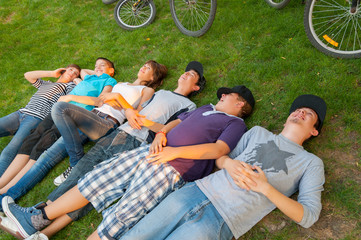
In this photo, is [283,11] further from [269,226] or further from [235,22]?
[269,226]

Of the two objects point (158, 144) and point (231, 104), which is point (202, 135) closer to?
point (158, 144)

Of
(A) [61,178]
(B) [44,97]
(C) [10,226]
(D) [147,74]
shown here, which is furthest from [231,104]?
(B) [44,97]

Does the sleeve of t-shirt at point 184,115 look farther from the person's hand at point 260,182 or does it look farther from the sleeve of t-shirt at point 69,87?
the sleeve of t-shirt at point 69,87

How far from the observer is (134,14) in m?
6.14

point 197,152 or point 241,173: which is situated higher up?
point 197,152

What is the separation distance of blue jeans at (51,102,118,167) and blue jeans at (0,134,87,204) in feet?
1.19

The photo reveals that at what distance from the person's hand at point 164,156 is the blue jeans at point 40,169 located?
5.95ft

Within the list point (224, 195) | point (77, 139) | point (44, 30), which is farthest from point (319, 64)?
point (44, 30)

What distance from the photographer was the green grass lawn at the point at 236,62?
284 cm

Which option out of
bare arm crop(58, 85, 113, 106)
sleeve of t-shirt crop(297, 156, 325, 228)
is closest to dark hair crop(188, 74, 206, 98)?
bare arm crop(58, 85, 113, 106)

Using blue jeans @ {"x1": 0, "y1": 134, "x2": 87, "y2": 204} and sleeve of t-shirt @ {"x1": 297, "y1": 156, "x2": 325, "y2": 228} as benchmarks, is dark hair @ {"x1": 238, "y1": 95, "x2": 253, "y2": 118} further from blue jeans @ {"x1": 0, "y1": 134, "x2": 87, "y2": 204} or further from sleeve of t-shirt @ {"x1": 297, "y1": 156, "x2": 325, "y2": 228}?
blue jeans @ {"x1": 0, "y1": 134, "x2": 87, "y2": 204}

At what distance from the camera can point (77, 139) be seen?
11.9 ft

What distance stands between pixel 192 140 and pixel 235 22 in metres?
3.12

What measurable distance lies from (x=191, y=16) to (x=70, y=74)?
279cm
